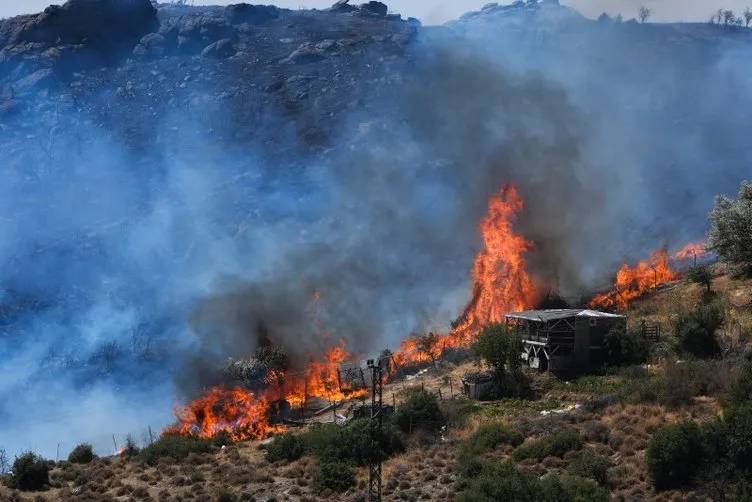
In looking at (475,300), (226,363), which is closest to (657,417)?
(475,300)

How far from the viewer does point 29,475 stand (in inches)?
1486

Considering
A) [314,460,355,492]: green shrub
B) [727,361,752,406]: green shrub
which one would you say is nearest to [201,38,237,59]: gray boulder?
[314,460,355,492]: green shrub

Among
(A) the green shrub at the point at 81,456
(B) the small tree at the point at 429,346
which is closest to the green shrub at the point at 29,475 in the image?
(A) the green shrub at the point at 81,456

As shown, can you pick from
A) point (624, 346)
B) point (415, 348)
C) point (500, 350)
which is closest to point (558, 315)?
point (624, 346)

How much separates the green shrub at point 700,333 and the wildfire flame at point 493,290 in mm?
20355

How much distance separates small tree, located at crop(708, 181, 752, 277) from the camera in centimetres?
5494

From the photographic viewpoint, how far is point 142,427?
62281 millimetres

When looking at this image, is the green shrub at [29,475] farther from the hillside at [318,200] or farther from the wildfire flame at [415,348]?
the wildfire flame at [415,348]

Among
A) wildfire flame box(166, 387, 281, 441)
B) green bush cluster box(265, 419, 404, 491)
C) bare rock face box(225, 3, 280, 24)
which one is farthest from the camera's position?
bare rock face box(225, 3, 280, 24)

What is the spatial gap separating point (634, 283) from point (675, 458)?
143ft

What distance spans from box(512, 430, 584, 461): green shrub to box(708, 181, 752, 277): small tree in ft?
96.6

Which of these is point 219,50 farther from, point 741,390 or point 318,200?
point 741,390

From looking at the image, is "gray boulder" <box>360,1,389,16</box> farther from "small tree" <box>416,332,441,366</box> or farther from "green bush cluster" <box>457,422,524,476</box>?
"green bush cluster" <box>457,422,524,476</box>

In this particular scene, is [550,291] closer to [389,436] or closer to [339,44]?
[389,436]
